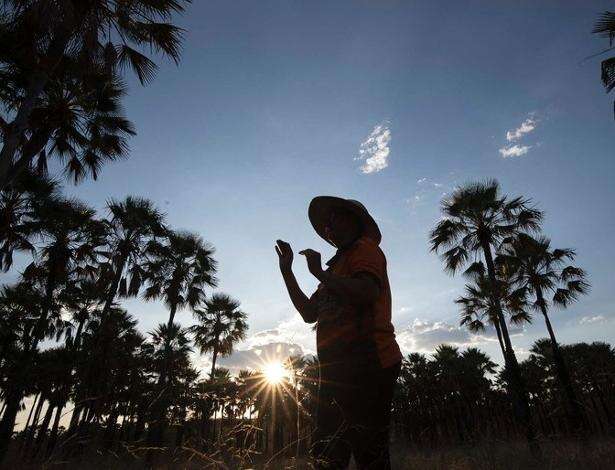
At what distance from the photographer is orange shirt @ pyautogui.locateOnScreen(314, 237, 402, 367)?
6.06 feet

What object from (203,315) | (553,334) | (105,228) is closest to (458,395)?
(553,334)

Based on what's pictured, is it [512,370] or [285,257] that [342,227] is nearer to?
[285,257]

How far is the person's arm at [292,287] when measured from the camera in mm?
2475

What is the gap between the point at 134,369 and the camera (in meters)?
30.9

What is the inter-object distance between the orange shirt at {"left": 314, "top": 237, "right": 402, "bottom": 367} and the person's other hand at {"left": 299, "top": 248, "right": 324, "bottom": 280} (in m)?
0.12

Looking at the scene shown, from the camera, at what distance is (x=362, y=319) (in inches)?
74.3

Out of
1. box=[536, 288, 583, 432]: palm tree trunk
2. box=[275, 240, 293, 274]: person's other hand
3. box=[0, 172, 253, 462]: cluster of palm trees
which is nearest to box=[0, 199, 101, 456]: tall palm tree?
box=[0, 172, 253, 462]: cluster of palm trees

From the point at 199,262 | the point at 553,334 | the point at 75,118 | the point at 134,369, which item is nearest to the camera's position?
the point at 75,118

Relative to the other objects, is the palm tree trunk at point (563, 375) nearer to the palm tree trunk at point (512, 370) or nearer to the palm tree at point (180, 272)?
the palm tree trunk at point (512, 370)

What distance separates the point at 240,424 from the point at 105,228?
723 inches

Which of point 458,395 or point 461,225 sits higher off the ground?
point 461,225

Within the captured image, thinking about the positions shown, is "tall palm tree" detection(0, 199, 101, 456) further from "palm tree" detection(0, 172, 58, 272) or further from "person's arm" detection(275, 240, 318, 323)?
"person's arm" detection(275, 240, 318, 323)

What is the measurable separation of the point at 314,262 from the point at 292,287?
1.79 ft

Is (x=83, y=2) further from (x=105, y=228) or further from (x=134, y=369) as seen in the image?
(x=134, y=369)
